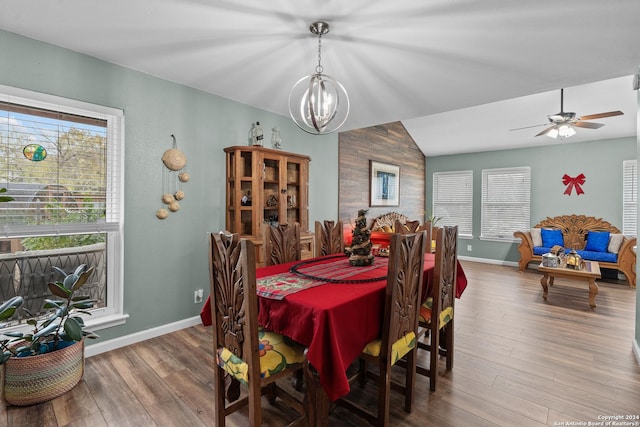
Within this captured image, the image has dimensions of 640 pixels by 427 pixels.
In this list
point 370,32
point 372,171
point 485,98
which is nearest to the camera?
point 370,32

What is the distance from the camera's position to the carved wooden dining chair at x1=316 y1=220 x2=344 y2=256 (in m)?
3.06

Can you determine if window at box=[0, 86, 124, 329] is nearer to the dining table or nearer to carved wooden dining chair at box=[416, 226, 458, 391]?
the dining table

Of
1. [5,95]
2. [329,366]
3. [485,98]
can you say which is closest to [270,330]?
[329,366]

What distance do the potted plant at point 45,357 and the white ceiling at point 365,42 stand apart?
174cm

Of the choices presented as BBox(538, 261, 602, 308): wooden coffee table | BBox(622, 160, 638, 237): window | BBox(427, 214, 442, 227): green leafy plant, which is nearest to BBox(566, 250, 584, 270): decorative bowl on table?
BBox(538, 261, 602, 308): wooden coffee table

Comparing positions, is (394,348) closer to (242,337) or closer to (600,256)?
(242,337)

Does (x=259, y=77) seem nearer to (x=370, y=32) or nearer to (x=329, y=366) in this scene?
(x=370, y=32)

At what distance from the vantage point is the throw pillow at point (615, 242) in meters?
5.10

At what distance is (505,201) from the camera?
6.68 meters

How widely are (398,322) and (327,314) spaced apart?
522mm

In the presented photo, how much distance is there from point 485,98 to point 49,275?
447cm

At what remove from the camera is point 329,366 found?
4.77 feet

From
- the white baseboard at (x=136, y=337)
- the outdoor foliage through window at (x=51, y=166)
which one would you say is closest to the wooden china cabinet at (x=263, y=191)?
the white baseboard at (x=136, y=337)

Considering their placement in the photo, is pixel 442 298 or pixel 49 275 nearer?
pixel 442 298
